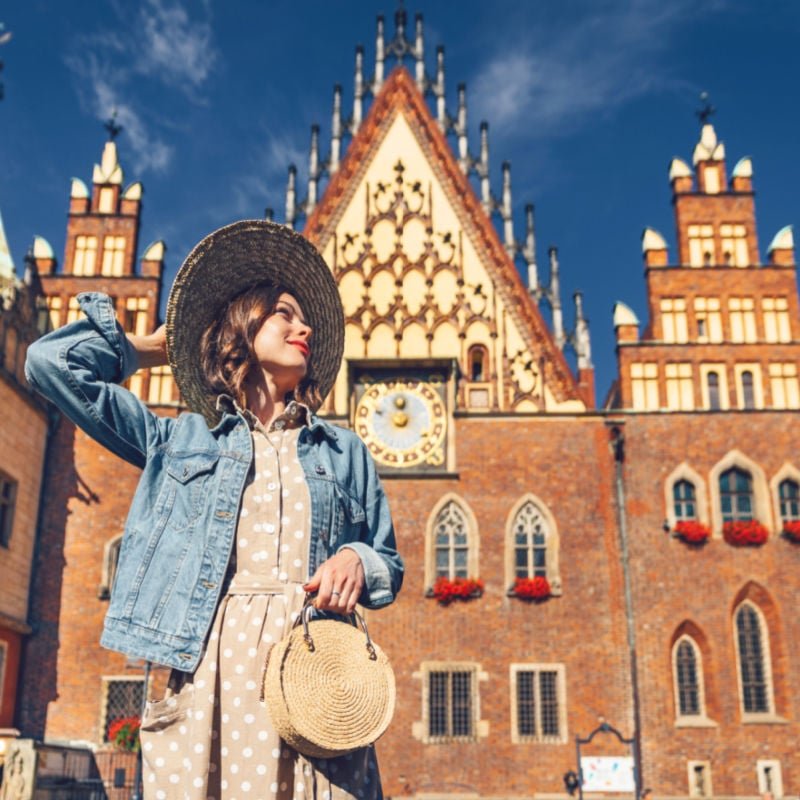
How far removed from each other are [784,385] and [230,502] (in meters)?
17.7

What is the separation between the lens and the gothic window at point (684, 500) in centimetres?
1841

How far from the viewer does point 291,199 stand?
858 inches

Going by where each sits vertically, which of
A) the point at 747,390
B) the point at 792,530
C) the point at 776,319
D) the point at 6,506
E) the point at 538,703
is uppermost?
the point at 776,319

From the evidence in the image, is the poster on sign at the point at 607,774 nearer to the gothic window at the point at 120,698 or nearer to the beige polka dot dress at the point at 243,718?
the gothic window at the point at 120,698

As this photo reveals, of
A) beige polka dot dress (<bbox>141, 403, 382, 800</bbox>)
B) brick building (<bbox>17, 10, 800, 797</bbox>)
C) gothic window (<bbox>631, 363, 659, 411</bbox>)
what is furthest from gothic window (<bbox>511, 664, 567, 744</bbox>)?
beige polka dot dress (<bbox>141, 403, 382, 800</bbox>)

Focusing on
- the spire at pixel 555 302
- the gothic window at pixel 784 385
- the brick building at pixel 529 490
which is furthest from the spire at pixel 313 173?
the gothic window at pixel 784 385

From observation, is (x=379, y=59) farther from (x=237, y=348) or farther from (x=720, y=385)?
(x=237, y=348)

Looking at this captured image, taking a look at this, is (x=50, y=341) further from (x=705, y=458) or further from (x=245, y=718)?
(x=705, y=458)

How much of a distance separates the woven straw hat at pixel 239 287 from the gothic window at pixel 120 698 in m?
15.2

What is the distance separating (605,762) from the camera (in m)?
16.5

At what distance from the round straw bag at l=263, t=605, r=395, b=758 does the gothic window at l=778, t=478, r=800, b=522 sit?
55.5ft

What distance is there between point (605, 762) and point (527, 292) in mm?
9047

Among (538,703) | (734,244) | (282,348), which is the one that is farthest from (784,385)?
(282,348)

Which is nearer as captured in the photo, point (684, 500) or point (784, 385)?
point (684, 500)
